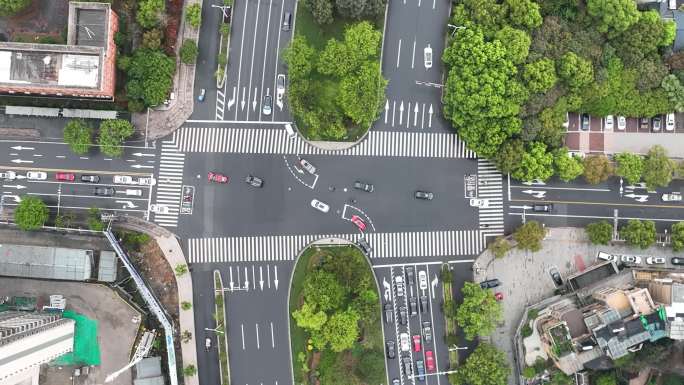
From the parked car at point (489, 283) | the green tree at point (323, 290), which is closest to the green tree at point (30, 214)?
the green tree at point (323, 290)

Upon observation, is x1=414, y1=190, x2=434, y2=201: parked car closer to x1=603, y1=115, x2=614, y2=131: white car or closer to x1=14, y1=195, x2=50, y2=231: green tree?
x1=603, y1=115, x2=614, y2=131: white car

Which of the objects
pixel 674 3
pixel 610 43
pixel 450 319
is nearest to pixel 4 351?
pixel 450 319

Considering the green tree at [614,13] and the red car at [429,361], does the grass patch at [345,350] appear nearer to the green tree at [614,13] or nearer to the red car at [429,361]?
the red car at [429,361]

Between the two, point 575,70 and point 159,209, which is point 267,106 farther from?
point 575,70

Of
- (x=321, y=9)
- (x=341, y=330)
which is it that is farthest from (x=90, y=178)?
(x=341, y=330)

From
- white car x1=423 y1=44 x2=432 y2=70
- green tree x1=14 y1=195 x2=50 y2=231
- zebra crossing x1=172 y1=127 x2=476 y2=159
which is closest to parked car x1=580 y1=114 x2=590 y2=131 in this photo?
zebra crossing x1=172 y1=127 x2=476 y2=159

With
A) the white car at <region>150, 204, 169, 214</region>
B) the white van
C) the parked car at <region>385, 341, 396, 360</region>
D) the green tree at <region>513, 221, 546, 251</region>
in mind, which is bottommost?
the parked car at <region>385, 341, 396, 360</region>
